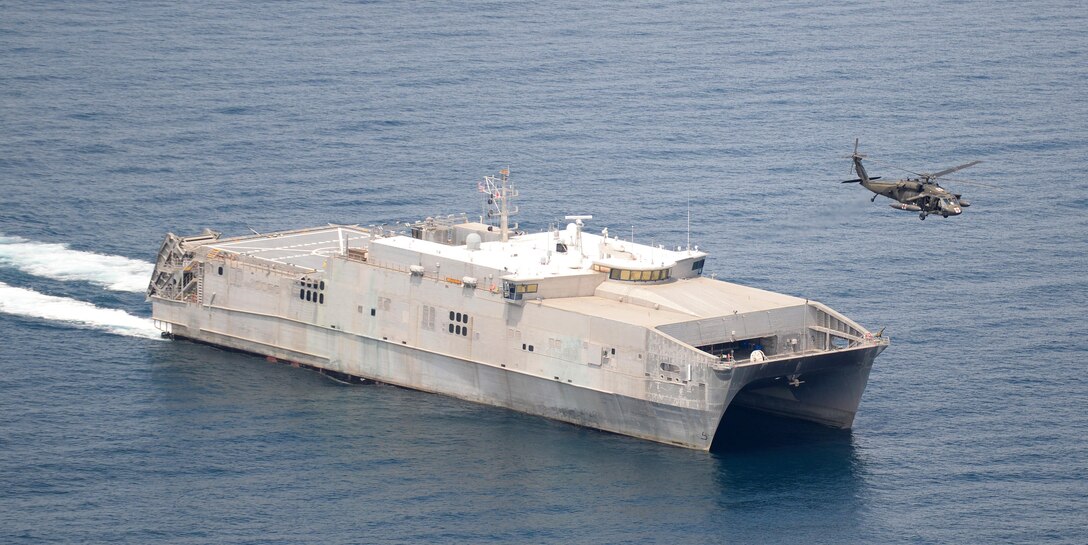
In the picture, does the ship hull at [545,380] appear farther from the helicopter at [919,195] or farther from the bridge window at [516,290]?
the helicopter at [919,195]

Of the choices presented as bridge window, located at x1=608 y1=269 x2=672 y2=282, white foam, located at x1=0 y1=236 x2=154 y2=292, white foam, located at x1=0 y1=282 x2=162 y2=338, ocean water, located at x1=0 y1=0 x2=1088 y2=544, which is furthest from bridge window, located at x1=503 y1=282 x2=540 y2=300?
white foam, located at x1=0 y1=236 x2=154 y2=292

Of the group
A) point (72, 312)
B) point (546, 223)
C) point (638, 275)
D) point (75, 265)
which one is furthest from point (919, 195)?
point (75, 265)

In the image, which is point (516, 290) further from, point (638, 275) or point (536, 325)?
point (638, 275)

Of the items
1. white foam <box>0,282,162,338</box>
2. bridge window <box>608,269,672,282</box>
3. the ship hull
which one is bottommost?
the ship hull

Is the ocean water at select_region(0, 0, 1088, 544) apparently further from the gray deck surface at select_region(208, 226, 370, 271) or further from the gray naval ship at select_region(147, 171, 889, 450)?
the gray deck surface at select_region(208, 226, 370, 271)

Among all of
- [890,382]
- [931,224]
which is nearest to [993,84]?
[931,224]

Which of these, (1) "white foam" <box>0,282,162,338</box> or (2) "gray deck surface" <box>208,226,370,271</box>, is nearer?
Result: (1) "white foam" <box>0,282,162,338</box>

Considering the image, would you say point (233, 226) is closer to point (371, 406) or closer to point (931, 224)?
point (371, 406)
